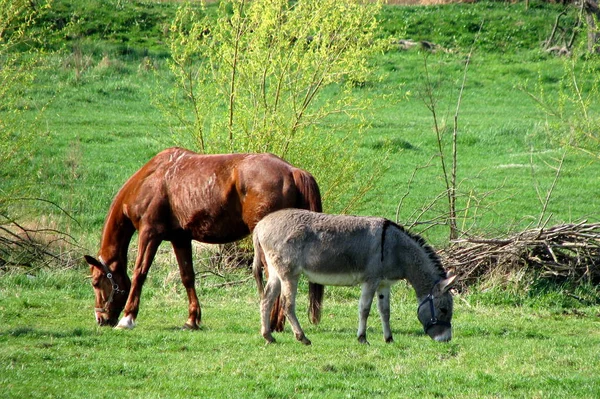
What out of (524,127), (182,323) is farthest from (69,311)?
(524,127)

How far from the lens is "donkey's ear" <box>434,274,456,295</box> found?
10.1 meters

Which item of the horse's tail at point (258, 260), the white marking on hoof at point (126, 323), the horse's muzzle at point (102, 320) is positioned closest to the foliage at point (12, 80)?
the horse's muzzle at point (102, 320)

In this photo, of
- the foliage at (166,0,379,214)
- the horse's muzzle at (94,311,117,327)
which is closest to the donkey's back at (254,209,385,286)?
the horse's muzzle at (94,311,117,327)

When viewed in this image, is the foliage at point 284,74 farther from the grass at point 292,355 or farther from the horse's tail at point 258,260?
the horse's tail at point 258,260

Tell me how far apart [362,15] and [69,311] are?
6567mm

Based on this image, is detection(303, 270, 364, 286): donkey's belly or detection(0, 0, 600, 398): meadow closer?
detection(0, 0, 600, 398): meadow

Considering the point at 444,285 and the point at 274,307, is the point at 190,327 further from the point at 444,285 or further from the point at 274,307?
the point at 444,285

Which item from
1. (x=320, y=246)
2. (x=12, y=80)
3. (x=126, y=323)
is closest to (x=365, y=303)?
(x=320, y=246)

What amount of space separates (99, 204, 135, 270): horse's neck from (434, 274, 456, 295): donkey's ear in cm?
421

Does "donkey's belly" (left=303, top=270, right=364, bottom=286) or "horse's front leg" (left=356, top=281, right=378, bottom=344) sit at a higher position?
"donkey's belly" (left=303, top=270, right=364, bottom=286)

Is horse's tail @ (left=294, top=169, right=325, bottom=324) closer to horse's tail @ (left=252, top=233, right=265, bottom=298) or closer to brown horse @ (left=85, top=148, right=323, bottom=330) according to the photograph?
brown horse @ (left=85, top=148, right=323, bottom=330)

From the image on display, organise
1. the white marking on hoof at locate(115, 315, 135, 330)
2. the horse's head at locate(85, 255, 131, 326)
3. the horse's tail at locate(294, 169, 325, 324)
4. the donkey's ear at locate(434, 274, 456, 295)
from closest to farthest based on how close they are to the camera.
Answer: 1. the donkey's ear at locate(434, 274, 456, 295)
2. the horse's tail at locate(294, 169, 325, 324)
3. the white marking on hoof at locate(115, 315, 135, 330)
4. the horse's head at locate(85, 255, 131, 326)

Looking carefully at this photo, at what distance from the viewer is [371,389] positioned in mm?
8039

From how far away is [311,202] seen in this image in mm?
10961
